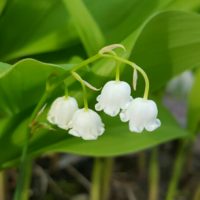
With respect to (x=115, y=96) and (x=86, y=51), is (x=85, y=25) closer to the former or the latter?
(x=86, y=51)

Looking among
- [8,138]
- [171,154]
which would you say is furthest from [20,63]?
[171,154]

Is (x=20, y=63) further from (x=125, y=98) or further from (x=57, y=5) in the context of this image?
(x=57, y=5)

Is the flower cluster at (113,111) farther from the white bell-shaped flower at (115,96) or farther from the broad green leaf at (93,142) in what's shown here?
the broad green leaf at (93,142)

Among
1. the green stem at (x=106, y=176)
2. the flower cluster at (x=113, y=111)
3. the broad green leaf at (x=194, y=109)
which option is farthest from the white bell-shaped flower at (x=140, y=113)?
the green stem at (x=106, y=176)

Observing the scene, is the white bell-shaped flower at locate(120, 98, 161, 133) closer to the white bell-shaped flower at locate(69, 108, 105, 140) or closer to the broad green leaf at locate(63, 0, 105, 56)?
the white bell-shaped flower at locate(69, 108, 105, 140)

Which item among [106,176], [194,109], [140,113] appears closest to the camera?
[140,113]

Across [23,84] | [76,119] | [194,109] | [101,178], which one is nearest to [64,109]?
[76,119]

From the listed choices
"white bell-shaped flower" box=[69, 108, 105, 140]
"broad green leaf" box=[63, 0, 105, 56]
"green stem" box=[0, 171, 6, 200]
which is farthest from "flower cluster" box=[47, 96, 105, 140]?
"green stem" box=[0, 171, 6, 200]
